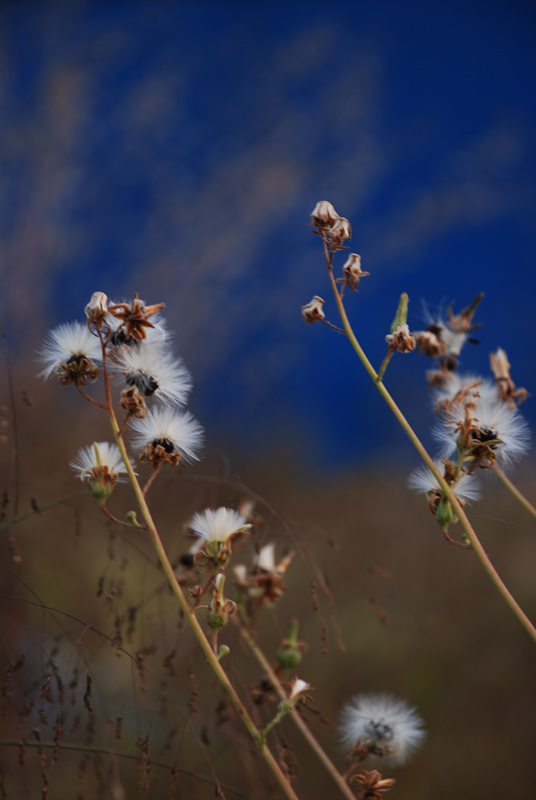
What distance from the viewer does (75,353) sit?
1.90 ft

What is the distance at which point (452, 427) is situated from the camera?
2.01 feet

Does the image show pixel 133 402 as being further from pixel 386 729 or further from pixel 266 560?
pixel 386 729

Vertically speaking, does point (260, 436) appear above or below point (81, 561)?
above

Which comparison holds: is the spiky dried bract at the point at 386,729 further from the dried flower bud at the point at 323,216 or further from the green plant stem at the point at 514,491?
the dried flower bud at the point at 323,216

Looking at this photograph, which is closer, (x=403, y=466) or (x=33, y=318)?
(x=33, y=318)

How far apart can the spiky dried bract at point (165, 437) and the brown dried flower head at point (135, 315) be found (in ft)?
0.28

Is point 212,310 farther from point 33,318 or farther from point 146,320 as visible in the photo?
point 146,320

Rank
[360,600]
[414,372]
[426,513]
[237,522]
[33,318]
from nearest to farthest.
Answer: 1. [237,522]
2. [33,318]
3. [360,600]
4. [426,513]
5. [414,372]

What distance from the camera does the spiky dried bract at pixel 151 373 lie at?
1.91 feet

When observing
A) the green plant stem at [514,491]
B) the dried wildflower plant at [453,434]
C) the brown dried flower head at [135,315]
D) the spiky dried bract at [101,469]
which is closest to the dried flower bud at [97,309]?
the brown dried flower head at [135,315]

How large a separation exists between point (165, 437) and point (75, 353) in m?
0.12

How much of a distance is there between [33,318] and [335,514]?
4.40 ft

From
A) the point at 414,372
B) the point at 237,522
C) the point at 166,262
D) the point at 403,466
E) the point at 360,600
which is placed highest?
the point at 166,262

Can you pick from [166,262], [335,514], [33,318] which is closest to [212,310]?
[166,262]
